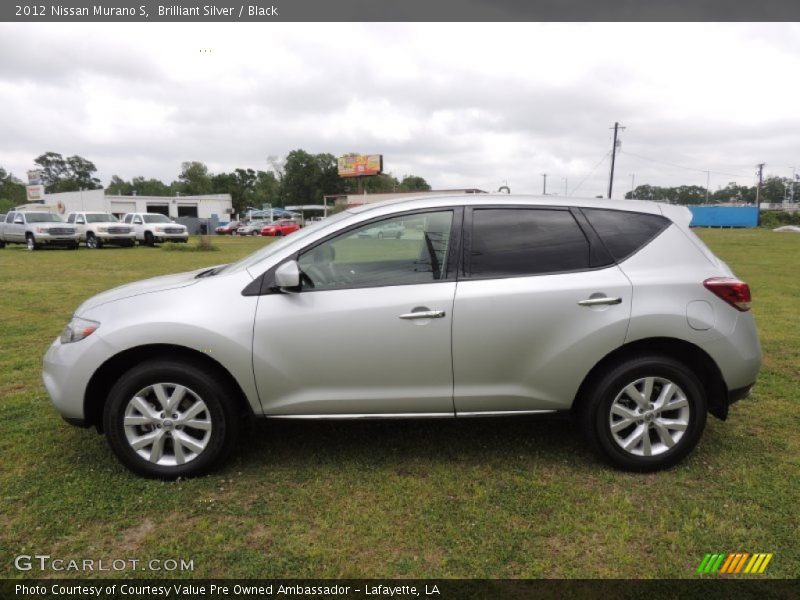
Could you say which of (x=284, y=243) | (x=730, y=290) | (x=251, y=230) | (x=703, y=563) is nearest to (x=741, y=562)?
(x=703, y=563)

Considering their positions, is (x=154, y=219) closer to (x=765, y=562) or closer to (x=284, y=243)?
(x=284, y=243)

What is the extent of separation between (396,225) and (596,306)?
1.31m

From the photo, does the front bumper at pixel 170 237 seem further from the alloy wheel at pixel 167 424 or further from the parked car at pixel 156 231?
the alloy wheel at pixel 167 424

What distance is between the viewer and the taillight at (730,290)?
3.36 metres

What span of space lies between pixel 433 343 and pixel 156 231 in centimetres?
2740

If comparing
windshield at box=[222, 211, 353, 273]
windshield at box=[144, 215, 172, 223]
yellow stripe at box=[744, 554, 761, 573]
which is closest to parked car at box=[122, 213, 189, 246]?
windshield at box=[144, 215, 172, 223]

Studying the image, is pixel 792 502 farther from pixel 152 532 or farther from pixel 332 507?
pixel 152 532

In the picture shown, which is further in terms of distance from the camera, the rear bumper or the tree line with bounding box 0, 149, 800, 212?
the tree line with bounding box 0, 149, 800, 212

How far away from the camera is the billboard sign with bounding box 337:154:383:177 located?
77.5 m

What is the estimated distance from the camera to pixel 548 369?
3320 mm

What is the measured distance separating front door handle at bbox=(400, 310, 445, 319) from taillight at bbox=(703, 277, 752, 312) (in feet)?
5.31

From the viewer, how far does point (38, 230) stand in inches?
910

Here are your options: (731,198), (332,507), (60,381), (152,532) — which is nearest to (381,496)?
(332,507)

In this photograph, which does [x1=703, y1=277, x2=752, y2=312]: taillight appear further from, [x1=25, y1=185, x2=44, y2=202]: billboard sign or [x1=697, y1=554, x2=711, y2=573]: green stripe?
[x1=25, y1=185, x2=44, y2=202]: billboard sign
